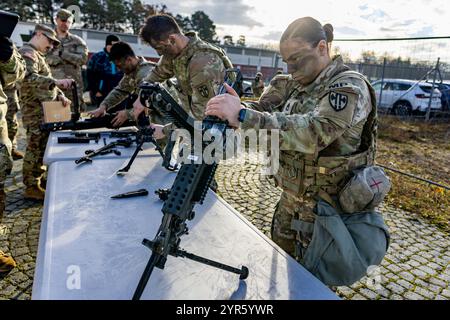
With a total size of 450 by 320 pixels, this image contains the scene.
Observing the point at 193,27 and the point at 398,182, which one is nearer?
the point at 398,182

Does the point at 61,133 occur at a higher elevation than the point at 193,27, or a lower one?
lower

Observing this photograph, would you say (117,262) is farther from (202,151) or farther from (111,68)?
(111,68)

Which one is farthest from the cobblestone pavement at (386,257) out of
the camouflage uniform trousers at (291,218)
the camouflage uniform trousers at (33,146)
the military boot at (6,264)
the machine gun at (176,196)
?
the machine gun at (176,196)

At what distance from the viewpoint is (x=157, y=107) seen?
1.34m

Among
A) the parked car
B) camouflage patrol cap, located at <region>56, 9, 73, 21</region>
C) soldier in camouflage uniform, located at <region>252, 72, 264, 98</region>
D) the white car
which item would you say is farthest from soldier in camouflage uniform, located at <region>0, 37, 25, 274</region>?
the parked car

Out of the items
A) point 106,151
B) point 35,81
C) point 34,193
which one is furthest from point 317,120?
point 34,193

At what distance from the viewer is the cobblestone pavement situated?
2.73m

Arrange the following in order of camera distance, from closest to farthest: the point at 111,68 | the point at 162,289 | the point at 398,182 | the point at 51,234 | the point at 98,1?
1. the point at 162,289
2. the point at 51,234
3. the point at 398,182
4. the point at 111,68
5. the point at 98,1

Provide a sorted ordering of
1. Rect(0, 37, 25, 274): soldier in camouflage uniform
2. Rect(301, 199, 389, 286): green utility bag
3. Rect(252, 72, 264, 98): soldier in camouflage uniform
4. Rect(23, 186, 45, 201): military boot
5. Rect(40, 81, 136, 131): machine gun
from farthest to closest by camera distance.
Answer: Rect(23, 186, 45, 201): military boot
Rect(40, 81, 136, 131): machine gun
Rect(0, 37, 25, 274): soldier in camouflage uniform
Rect(252, 72, 264, 98): soldier in camouflage uniform
Rect(301, 199, 389, 286): green utility bag

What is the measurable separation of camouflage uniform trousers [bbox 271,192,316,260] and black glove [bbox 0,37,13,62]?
2.26 m

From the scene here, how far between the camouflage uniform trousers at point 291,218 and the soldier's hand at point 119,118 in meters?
2.24

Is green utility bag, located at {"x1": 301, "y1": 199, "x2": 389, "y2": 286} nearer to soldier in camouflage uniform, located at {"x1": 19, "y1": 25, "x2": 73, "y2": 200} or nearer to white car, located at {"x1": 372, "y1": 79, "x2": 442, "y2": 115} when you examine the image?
soldier in camouflage uniform, located at {"x1": 19, "y1": 25, "x2": 73, "y2": 200}

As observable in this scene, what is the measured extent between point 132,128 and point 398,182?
13.9ft
